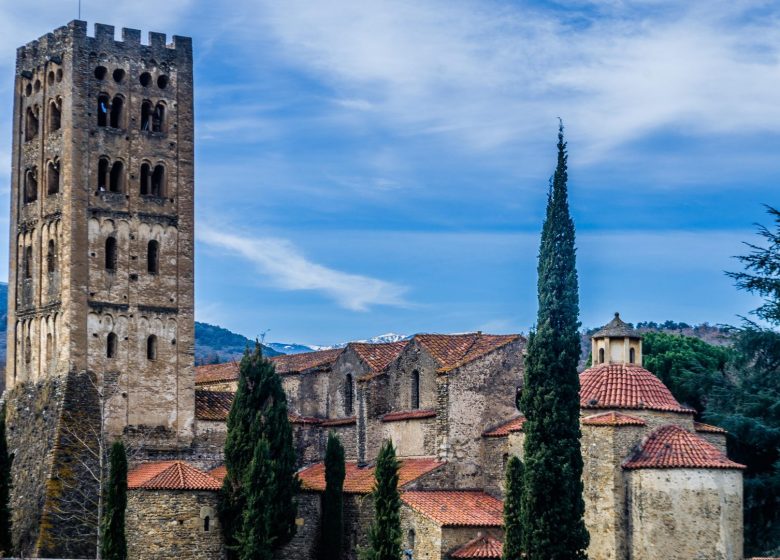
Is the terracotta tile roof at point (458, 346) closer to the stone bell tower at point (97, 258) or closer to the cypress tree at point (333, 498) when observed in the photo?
the cypress tree at point (333, 498)

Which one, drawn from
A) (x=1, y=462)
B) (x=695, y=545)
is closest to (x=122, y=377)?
(x=1, y=462)

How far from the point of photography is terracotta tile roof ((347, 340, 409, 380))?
58.0 m

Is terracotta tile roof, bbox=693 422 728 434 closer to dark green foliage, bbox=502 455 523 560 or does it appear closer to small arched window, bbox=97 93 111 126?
dark green foliage, bbox=502 455 523 560

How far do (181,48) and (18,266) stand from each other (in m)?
11.8

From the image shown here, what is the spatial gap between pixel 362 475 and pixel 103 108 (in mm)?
18970

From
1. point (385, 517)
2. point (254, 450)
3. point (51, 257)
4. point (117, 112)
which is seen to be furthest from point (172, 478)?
point (117, 112)

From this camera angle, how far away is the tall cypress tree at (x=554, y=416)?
42.9 m

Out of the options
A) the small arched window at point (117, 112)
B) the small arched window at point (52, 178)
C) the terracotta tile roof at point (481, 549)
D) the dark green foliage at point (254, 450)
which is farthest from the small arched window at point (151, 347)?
the terracotta tile roof at point (481, 549)

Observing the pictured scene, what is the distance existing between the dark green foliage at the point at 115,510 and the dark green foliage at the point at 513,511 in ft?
43.2

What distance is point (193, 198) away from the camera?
58125 mm

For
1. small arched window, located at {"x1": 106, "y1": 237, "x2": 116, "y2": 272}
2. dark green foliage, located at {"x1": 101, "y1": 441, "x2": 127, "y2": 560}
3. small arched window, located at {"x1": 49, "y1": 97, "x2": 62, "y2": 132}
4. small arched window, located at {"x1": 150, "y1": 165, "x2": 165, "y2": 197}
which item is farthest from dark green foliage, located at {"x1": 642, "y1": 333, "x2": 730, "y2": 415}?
small arched window, located at {"x1": 49, "y1": 97, "x2": 62, "y2": 132}

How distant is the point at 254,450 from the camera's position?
50.3 metres

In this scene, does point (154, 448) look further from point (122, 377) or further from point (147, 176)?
point (147, 176)

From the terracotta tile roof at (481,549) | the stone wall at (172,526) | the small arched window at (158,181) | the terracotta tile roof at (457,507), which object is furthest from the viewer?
the small arched window at (158,181)
